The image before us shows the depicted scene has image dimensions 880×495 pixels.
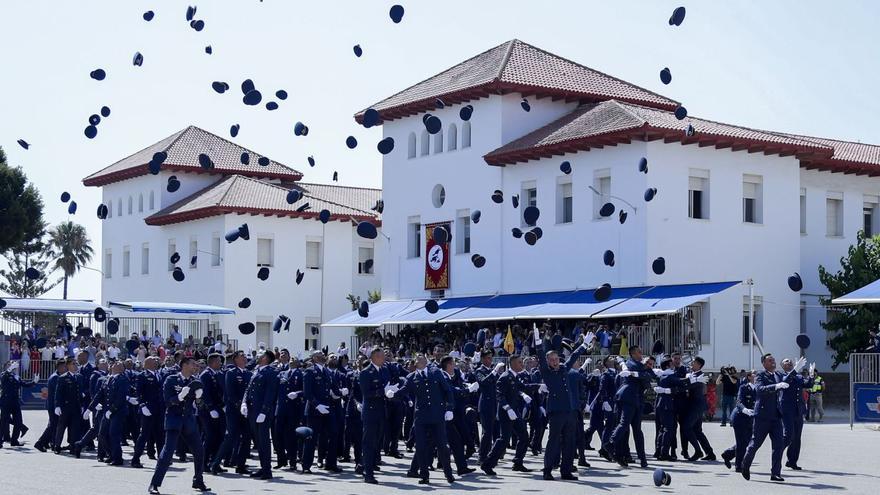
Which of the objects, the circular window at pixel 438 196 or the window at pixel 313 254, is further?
the window at pixel 313 254

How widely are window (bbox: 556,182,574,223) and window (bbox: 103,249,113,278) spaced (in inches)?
1323

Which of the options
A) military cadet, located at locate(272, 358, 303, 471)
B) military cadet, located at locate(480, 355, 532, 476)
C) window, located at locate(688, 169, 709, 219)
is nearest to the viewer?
military cadet, located at locate(480, 355, 532, 476)

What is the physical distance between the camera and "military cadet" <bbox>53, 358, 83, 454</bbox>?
77.5ft

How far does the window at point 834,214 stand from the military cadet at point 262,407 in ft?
98.7

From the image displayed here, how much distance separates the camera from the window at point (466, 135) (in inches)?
1869

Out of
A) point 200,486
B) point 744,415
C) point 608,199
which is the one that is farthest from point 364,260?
point 200,486

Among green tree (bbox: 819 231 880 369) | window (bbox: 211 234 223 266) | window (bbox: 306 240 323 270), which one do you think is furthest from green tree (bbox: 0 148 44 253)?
green tree (bbox: 819 231 880 369)

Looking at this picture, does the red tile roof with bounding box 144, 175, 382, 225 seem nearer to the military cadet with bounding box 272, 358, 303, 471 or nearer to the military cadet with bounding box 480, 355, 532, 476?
the military cadet with bounding box 272, 358, 303, 471

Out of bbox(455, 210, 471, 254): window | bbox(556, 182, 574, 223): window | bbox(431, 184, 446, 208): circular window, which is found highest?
bbox(431, 184, 446, 208): circular window

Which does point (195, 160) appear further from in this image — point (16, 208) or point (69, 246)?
point (69, 246)

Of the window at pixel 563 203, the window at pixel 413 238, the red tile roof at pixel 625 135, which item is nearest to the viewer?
the red tile roof at pixel 625 135

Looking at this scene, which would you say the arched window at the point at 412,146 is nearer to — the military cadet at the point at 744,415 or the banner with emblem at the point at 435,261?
the banner with emblem at the point at 435,261

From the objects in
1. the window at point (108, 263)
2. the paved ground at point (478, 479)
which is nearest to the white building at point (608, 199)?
the paved ground at point (478, 479)

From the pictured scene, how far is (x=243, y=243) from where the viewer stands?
191ft
